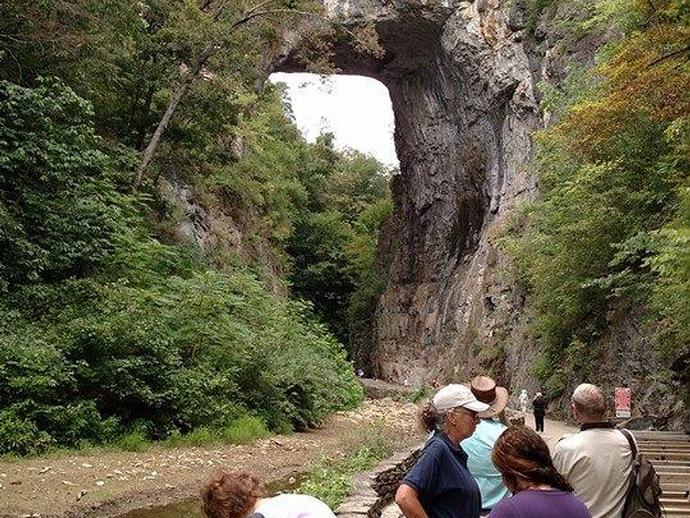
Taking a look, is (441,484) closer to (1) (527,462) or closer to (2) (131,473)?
(1) (527,462)

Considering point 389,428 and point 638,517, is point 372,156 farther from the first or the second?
point 638,517

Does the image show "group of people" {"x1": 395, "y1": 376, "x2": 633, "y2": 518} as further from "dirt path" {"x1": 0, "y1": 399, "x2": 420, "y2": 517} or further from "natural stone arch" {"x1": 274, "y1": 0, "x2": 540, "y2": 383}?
"natural stone arch" {"x1": 274, "y1": 0, "x2": 540, "y2": 383}

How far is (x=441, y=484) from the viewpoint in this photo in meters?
2.82

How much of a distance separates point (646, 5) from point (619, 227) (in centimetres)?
697

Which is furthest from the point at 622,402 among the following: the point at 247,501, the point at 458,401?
the point at 247,501

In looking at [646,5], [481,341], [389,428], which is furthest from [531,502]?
[481,341]

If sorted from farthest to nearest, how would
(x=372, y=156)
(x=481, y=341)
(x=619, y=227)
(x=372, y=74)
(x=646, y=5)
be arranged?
(x=372, y=156) → (x=372, y=74) → (x=481, y=341) → (x=619, y=227) → (x=646, y=5)

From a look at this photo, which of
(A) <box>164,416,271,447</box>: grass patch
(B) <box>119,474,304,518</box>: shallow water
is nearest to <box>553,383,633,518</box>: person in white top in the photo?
(B) <box>119,474,304,518</box>: shallow water

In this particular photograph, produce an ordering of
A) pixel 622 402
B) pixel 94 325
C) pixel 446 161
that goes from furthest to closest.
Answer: pixel 446 161
pixel 622 402
pixel 94 325

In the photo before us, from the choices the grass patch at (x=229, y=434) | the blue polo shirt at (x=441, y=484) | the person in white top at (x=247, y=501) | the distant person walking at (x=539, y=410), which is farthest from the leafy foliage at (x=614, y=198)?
the person in white top at (x=247, y=501)

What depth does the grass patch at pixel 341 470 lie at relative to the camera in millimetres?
6031

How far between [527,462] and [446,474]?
21.4 inches

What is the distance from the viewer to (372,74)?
37.9 metres

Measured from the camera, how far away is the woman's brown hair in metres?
2.35
